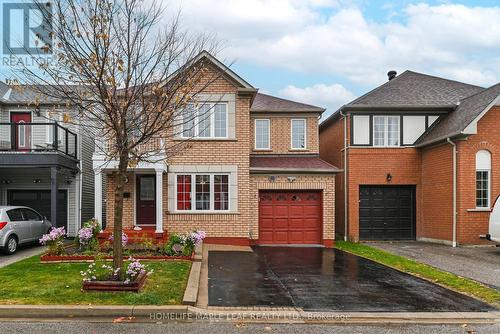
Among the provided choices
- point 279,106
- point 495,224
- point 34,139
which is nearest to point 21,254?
point 34,139

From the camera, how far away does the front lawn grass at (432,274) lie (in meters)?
8.84

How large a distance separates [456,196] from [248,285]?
425 inches

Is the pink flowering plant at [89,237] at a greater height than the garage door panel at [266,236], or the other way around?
the pink flowering plant at [89,237]

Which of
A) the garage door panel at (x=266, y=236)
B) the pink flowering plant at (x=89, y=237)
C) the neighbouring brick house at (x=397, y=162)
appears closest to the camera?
the pink flowering plant at (x=89, y=237)

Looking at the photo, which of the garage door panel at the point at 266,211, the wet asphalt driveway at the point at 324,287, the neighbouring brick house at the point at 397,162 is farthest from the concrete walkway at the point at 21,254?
the neighbouring brick house at the point at 397,162

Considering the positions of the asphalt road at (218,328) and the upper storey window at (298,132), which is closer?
the asphalt road at (218,328)

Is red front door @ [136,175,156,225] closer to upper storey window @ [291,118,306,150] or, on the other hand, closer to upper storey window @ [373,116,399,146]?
upper storey window @ [291,118,306,150]

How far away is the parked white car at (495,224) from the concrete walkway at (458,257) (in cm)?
53

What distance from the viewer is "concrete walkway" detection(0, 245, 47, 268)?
484 inches

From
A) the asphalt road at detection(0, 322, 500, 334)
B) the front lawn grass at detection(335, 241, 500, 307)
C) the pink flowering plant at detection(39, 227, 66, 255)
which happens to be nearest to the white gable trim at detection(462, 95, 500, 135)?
the front lawn grass at detection(335, 241, 500, 307)

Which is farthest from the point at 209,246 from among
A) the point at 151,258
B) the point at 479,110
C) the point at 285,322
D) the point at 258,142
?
the point at 479,110

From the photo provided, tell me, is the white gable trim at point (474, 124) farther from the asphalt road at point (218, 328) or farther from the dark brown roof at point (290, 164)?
the asphalt road at point (218, 328)

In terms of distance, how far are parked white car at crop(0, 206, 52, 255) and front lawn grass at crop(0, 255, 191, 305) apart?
2726mm

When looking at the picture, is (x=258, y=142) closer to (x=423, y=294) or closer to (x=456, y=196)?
(x=456, y=196)
